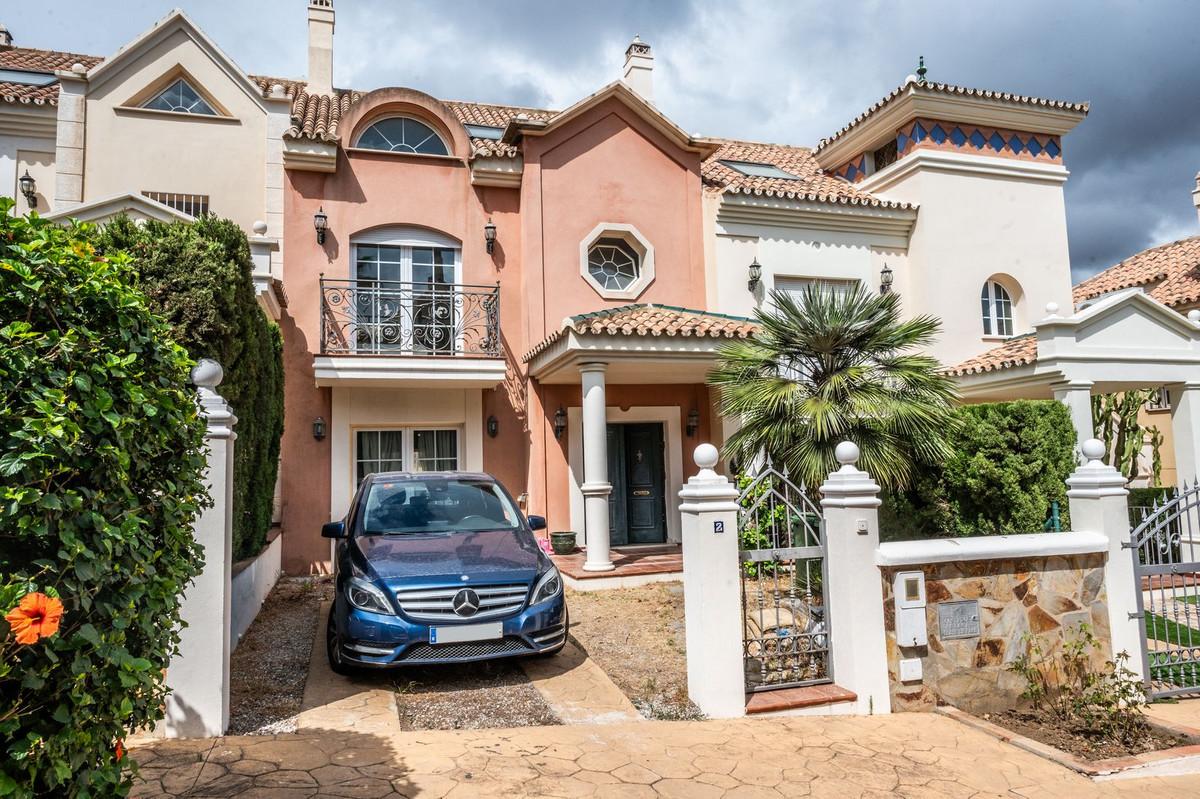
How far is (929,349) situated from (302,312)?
11439 millimetres

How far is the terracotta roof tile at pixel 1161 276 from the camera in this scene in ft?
59.3

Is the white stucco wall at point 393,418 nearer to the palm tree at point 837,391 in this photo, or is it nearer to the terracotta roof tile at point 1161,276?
the palm tree at point 837,391

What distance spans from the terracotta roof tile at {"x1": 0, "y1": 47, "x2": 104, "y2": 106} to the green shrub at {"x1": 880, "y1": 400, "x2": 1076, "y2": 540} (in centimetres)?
1421

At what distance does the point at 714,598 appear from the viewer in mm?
5516

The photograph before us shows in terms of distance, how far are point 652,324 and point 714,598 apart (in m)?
6.31

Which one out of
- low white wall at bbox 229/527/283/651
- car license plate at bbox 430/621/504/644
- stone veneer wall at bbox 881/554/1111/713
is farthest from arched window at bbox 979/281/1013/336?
low white wall at bbox 229/527/283/651

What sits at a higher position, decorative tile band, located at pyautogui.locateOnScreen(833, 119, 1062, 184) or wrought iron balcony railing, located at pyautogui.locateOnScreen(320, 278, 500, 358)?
decorative tile band, located at pyautogui.locateOnScreen(833, 119, 1062, 184)

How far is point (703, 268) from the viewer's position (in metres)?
14.0

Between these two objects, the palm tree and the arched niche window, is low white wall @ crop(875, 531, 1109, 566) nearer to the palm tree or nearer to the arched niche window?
the palm tree

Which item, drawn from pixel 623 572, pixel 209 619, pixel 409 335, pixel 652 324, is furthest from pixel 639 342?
pixel 209 619

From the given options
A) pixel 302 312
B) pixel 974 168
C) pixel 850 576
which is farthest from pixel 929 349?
pixel 302 312

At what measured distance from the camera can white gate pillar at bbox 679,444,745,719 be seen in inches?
215

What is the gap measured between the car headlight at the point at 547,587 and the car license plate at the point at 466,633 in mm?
378

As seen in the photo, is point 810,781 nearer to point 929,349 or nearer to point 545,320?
point 545,320
